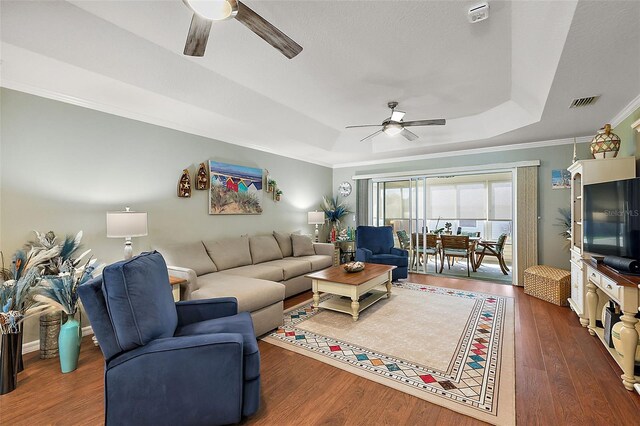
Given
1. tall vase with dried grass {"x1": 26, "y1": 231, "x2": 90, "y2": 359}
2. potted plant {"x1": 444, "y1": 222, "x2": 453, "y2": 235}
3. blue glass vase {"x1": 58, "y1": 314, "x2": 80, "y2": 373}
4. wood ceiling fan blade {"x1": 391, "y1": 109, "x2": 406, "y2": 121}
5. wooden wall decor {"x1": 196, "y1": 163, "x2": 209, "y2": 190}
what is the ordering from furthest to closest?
potted plant {"x1": 444, "y1": 222, "x2": 453, "y2": 235}
wooden wall decor {"x1": 196, "y1": 163, "x2": 209, "y2": 190}
wood ceiling fan blade {"x1": 391, "y1": 109, "x2": 406, "y2": 121}
tall vase with dried grass {"x1": 26, "y1": 231, "x2": 90, "y2": 359}
blue glass vase {"x1": 58, "y1": 314, "x2": 80, "y2": 373}

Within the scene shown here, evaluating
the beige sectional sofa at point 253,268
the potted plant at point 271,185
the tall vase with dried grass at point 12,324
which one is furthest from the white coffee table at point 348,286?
the tall vase with dried grass at point 12,324

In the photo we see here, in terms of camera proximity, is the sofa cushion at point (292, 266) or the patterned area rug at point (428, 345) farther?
the sofa cushion at point (292, 266)

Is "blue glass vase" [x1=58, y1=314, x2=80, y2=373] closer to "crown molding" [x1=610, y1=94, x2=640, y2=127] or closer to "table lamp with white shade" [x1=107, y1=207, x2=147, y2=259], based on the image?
"table lamp with white shade" [x1=107, y1=207, x2=147, y2=259]

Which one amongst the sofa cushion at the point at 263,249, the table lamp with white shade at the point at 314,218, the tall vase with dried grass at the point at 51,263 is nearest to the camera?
the tall vase with dried grass at the point at 51,263

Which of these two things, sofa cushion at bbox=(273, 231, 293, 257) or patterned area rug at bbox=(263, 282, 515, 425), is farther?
sofa cushion at bbox=(273, 231, 293, 257)

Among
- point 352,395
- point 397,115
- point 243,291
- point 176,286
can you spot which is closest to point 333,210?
point 397,115

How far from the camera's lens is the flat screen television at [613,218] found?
2415 mm

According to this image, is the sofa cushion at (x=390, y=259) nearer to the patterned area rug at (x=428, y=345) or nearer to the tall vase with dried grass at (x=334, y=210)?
the patterned area rug at (x=428, y=345)

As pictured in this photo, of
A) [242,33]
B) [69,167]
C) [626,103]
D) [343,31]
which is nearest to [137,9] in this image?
[242,33]

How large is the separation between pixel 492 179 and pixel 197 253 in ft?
21.3

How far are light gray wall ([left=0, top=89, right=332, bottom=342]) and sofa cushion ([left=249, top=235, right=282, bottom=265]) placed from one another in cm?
49

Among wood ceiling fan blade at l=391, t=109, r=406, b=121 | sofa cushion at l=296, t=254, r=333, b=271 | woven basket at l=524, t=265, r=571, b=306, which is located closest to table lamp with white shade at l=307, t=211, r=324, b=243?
sofa cushion at l=296, t=254, r=333, b=271

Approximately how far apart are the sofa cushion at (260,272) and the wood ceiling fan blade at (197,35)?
2545mm

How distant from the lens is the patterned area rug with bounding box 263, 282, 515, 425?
2020mm
